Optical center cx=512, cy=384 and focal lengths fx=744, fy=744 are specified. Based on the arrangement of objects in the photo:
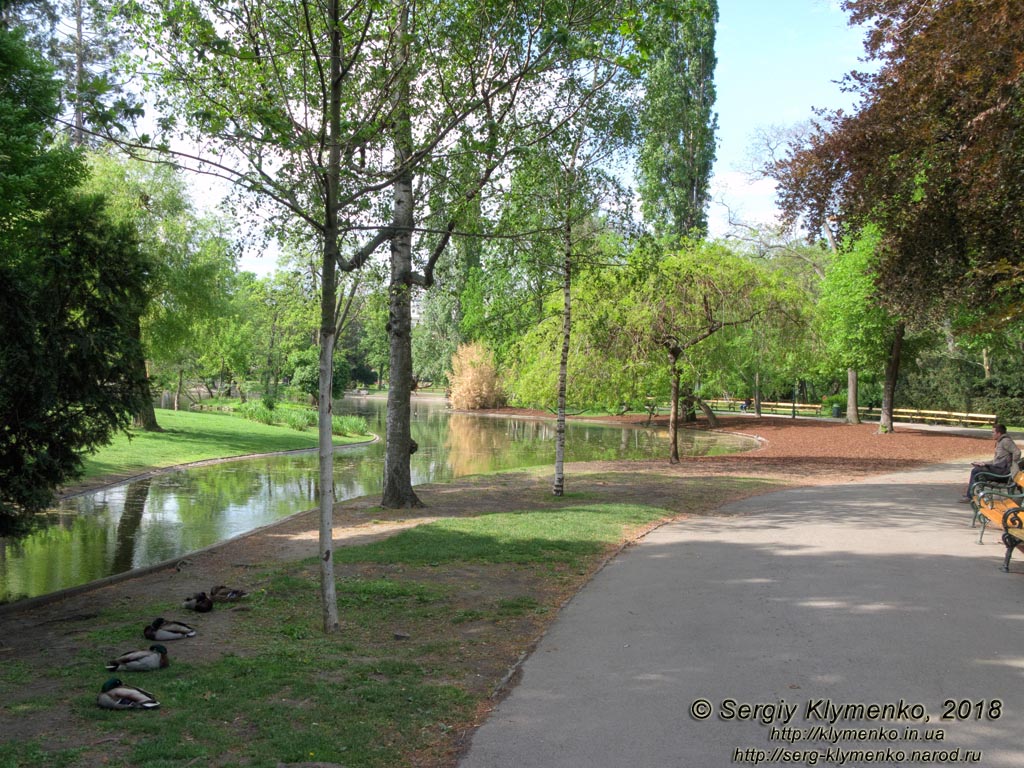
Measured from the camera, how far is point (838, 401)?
5006 centimetres

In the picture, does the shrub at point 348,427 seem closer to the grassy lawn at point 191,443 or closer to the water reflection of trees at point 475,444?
the grassy lawn at point 191,443


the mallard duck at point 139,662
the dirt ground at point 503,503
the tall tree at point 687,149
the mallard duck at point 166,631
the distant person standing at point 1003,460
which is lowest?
the dirt ground at point 503,503

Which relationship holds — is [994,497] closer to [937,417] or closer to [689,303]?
[689,303]

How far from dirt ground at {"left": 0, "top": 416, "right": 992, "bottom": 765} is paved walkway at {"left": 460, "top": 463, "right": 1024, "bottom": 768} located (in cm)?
76

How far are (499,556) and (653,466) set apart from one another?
41.8 ft

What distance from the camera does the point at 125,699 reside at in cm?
446

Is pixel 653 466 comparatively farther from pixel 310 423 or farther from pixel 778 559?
pixel 310 423

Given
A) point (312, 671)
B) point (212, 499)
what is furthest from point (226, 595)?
point (212, 499)

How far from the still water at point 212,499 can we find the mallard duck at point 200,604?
107 inches

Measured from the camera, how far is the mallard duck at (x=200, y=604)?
7.11 meters

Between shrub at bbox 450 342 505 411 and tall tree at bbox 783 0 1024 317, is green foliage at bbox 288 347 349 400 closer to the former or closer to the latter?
shrub at bbox 450 342 505 411

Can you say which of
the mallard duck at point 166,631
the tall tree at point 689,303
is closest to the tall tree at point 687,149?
the tall tree at point 689,303

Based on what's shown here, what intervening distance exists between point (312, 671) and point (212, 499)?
40.6 feet

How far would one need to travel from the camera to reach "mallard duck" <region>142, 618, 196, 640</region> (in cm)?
606
